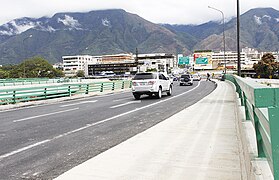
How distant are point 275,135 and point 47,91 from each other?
24.7 meters

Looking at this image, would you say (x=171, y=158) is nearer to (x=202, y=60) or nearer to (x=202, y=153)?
(x=202, y=153)

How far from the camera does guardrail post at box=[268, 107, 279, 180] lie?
2.89 metres

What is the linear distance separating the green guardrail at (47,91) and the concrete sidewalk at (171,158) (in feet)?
45.5

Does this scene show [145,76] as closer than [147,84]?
No

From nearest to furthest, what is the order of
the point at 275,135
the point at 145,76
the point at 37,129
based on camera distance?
1. the point at 275,135
2. the point at 37,129
3. the point at 145,76

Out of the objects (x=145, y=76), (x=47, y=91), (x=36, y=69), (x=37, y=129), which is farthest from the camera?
(x=36, y=69)

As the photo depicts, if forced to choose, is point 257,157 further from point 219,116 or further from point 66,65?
point 66,65

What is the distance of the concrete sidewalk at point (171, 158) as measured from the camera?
534 cm

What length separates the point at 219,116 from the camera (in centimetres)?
1235

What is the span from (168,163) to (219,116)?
6.88 metres

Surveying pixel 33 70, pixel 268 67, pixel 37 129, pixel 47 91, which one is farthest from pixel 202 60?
pixel 37 129

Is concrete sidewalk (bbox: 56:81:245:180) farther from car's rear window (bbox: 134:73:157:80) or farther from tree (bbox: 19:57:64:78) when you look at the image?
tree (bbox: 19:57:64:78)

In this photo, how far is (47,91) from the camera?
26.0 meters

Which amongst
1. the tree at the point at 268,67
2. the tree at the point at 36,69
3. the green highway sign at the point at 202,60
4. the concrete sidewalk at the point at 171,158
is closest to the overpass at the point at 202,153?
the concrete sidewalk at the point at 171,158
